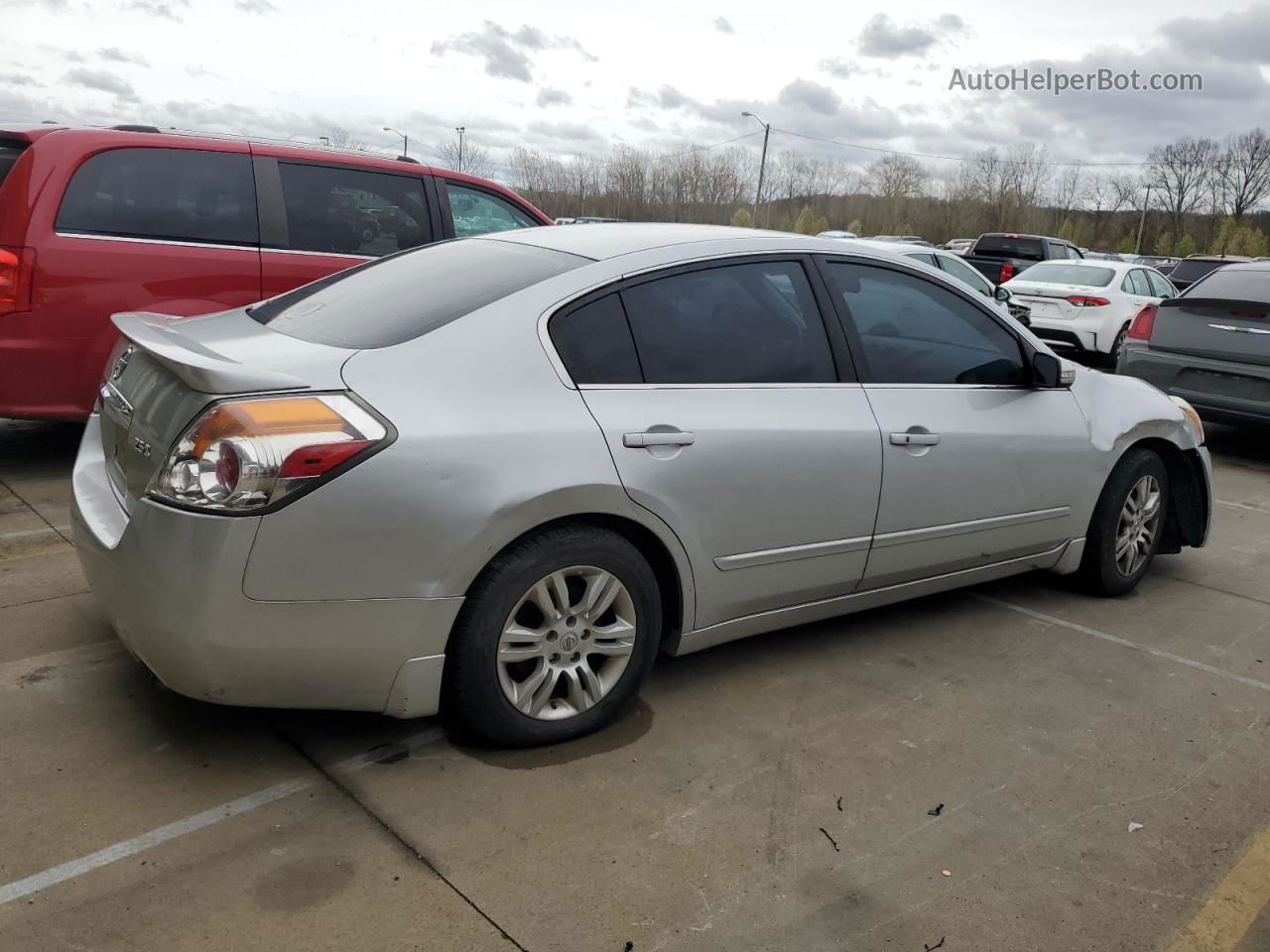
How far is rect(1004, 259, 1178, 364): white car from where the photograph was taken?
13781 millimetres

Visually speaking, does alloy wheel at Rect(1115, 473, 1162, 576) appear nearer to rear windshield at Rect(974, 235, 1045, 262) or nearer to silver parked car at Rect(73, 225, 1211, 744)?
silver parked car at Rect(73, 225, 1211, 744)

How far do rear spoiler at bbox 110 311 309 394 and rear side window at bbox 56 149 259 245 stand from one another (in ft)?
9.22

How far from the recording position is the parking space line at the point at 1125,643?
4053 mm

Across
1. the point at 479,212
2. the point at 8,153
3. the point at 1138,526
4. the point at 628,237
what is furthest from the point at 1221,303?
the point at 8,153

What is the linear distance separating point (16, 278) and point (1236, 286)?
26.8 ft

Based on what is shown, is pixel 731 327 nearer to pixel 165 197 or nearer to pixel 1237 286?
pixel 165 197

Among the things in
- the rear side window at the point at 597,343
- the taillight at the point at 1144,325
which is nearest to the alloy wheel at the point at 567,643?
the rear side window at the point at 597,343

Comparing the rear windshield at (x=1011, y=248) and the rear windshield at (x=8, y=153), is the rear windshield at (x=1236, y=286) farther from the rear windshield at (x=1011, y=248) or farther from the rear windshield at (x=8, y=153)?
the rear windshield at (x=1011, y=248)

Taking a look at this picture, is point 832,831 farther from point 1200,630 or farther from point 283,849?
point 1200,630

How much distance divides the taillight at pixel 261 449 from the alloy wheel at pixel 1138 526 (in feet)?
11.5

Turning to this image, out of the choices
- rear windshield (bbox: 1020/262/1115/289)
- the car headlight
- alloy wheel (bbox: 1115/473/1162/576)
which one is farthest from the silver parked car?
rear windshield (bbox: 1020/262/1115/289)

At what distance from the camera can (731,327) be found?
138 inches

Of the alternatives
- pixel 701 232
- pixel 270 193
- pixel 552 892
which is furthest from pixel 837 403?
pixel 270 193

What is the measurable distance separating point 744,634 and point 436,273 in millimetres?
Result: 1564
